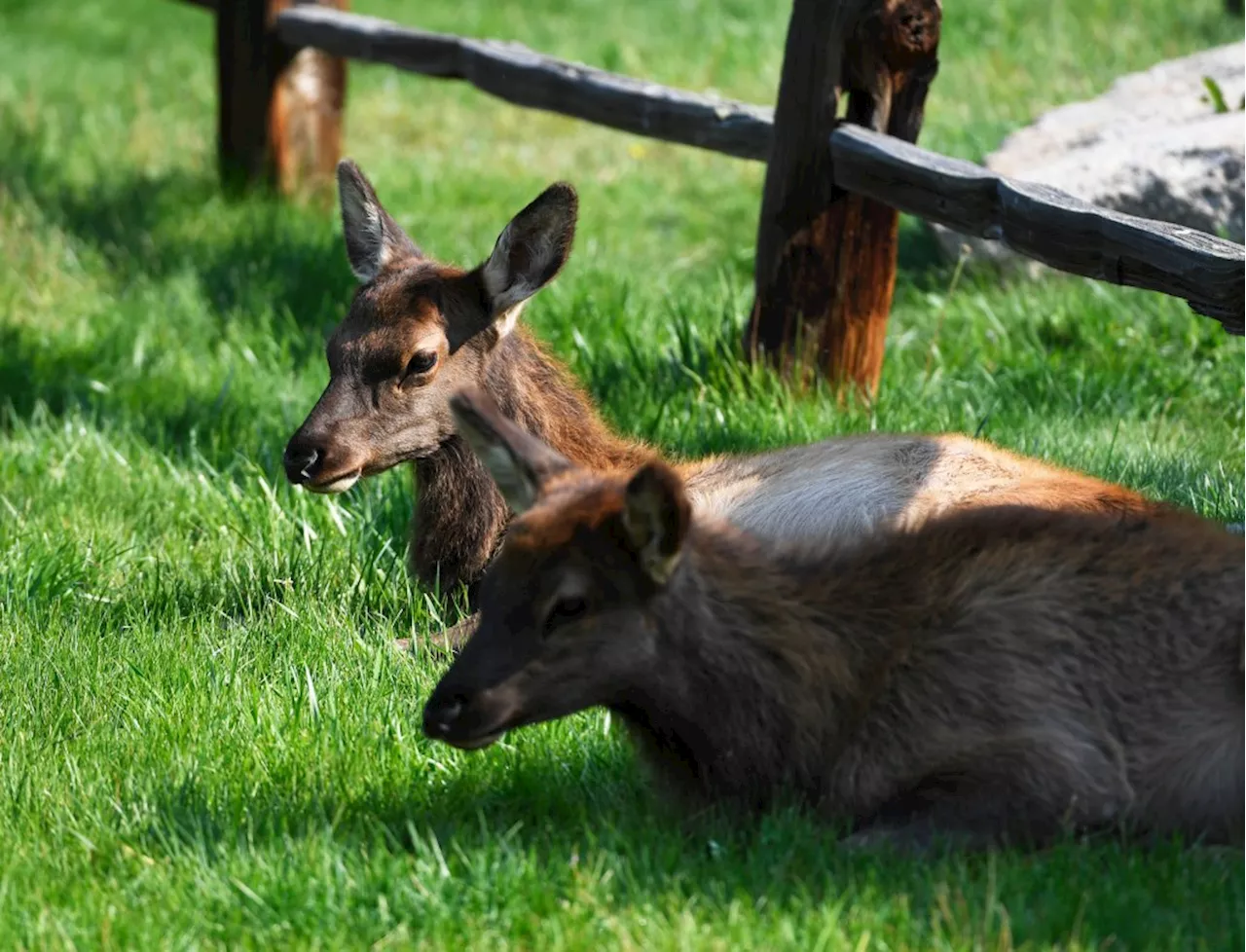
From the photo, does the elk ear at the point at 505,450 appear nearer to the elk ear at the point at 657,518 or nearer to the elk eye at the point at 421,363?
the elk ear at the point at 657,518

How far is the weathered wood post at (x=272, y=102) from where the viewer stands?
11180 millimetres

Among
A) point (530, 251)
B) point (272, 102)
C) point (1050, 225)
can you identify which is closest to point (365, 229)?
point (530, 251)

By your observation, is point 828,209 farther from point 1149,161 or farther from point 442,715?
point 442,715

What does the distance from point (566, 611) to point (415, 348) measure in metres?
2.07

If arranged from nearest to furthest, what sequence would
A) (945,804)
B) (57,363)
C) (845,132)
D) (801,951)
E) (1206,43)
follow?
(801,951) → (945,804) → (845,132) → (57,363) → (1206,43)

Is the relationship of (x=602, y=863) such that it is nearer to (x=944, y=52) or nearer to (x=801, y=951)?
(x=801, y=951)

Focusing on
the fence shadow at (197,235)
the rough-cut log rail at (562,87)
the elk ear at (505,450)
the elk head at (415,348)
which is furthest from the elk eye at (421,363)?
the fence shadow at (197,235)

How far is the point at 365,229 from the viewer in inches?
251

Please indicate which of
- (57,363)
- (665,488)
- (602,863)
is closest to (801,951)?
(602,863)

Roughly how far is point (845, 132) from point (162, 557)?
3123 millimetres

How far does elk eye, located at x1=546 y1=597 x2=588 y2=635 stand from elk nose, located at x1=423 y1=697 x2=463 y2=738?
10.4 inches

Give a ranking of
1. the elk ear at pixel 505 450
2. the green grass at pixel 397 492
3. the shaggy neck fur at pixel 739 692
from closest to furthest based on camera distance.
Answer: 1. the green grass at pixel 397 492
2. the shaggy neck fur at pixel 739 692
3. the elk ear at pixel 505 450

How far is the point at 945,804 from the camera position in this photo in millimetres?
3887

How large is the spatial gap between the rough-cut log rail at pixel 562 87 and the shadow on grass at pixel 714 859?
4066 millimetres
